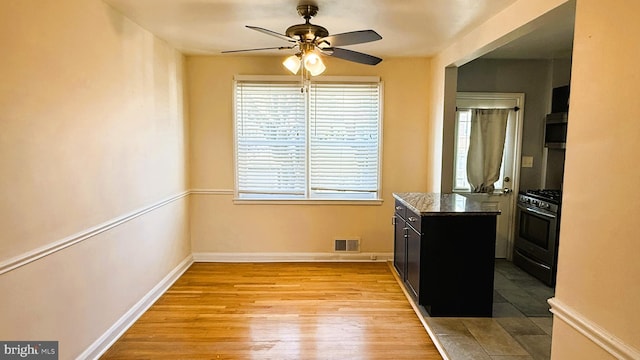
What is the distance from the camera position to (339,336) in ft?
A: 9.56

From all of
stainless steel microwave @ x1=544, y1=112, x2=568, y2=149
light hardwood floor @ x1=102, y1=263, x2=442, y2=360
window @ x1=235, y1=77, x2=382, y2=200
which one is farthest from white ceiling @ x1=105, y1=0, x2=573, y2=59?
light hardwood floor @ x1=102, y1=263, x2=442, y2=360

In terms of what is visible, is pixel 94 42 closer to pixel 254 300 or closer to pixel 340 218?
pixel 254 300

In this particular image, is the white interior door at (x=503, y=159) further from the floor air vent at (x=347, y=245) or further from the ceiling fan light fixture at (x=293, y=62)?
the ceiling fan light fixture at (x=293, y=62)

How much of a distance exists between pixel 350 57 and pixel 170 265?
9.26 feet

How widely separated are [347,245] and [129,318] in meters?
2.55

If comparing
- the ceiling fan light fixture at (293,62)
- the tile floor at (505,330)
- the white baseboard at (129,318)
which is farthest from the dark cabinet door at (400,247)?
the white baseboard at (129,318)

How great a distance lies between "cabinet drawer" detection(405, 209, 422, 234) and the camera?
3.12 metres

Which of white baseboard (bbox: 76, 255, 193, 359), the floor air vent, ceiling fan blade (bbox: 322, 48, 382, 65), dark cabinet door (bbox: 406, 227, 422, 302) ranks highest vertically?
ceiling fan blade (bbox: 322, 48, 382, 65)

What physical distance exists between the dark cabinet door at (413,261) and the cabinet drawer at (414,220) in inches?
1.8

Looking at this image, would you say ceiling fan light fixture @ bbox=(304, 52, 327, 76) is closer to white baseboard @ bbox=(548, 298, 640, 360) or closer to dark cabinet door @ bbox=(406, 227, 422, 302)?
dark cabinet door @ bbox=(406, 227, 422, 302)

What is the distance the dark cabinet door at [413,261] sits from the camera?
10.3 feet

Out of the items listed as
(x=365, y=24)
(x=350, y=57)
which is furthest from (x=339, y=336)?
(x=365, y=24)

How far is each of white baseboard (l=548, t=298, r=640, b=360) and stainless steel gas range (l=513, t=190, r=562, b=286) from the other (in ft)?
7.12

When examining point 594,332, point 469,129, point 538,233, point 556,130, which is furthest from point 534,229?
point 594,332
